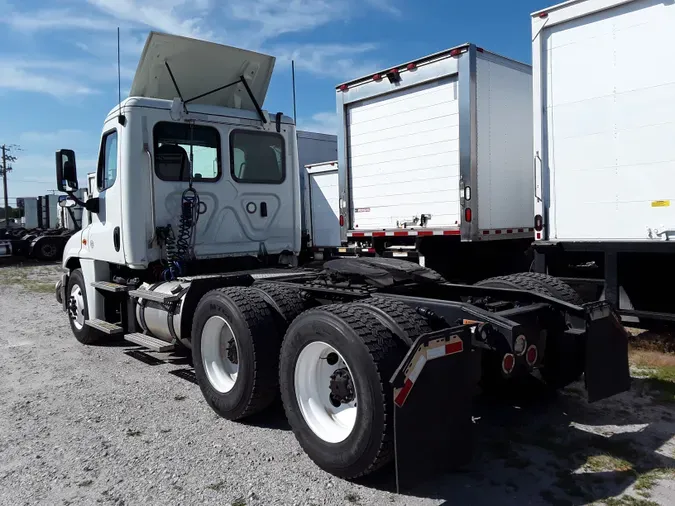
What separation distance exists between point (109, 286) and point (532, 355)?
15.8 ft

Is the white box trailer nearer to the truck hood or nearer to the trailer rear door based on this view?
the trailer rear door

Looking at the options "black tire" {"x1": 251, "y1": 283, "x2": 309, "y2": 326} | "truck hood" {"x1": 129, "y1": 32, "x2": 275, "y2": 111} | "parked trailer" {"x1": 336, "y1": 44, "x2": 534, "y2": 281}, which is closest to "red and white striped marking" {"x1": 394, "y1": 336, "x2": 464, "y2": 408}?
"black tire" {"x1": 251, "y1": 283, "x2": 309, "y2": 326}

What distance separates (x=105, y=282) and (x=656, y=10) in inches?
265

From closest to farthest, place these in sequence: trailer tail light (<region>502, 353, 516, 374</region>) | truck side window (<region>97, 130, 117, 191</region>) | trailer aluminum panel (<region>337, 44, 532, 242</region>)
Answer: trailer tail light (<region>502, 353, 516, 374</region>)
truck side window (<region>97, 130, 117, 191</region>)
trailer aluminum panel (<region>337, 44, 532, 242</region>)

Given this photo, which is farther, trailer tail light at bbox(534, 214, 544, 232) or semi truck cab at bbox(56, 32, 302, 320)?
trailer tail light at bbox(534, 214, 544, 232)

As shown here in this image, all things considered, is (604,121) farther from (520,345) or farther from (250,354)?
(250,354)

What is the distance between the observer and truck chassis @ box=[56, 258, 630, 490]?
3.17 meters

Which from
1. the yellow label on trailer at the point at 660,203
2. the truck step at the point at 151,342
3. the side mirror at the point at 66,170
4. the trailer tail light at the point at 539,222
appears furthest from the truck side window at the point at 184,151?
the yellow label on trailer at the point at 660,203

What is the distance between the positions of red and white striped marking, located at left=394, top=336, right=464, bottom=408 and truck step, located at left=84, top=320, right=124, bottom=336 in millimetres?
4403

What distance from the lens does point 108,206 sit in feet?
21.4

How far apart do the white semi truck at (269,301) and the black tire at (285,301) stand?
0.01 m

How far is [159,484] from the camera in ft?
11.9

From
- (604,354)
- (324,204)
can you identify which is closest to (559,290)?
(604,354)

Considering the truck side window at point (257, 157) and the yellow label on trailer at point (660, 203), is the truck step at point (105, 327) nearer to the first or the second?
the truck side window at point (257, 157)
